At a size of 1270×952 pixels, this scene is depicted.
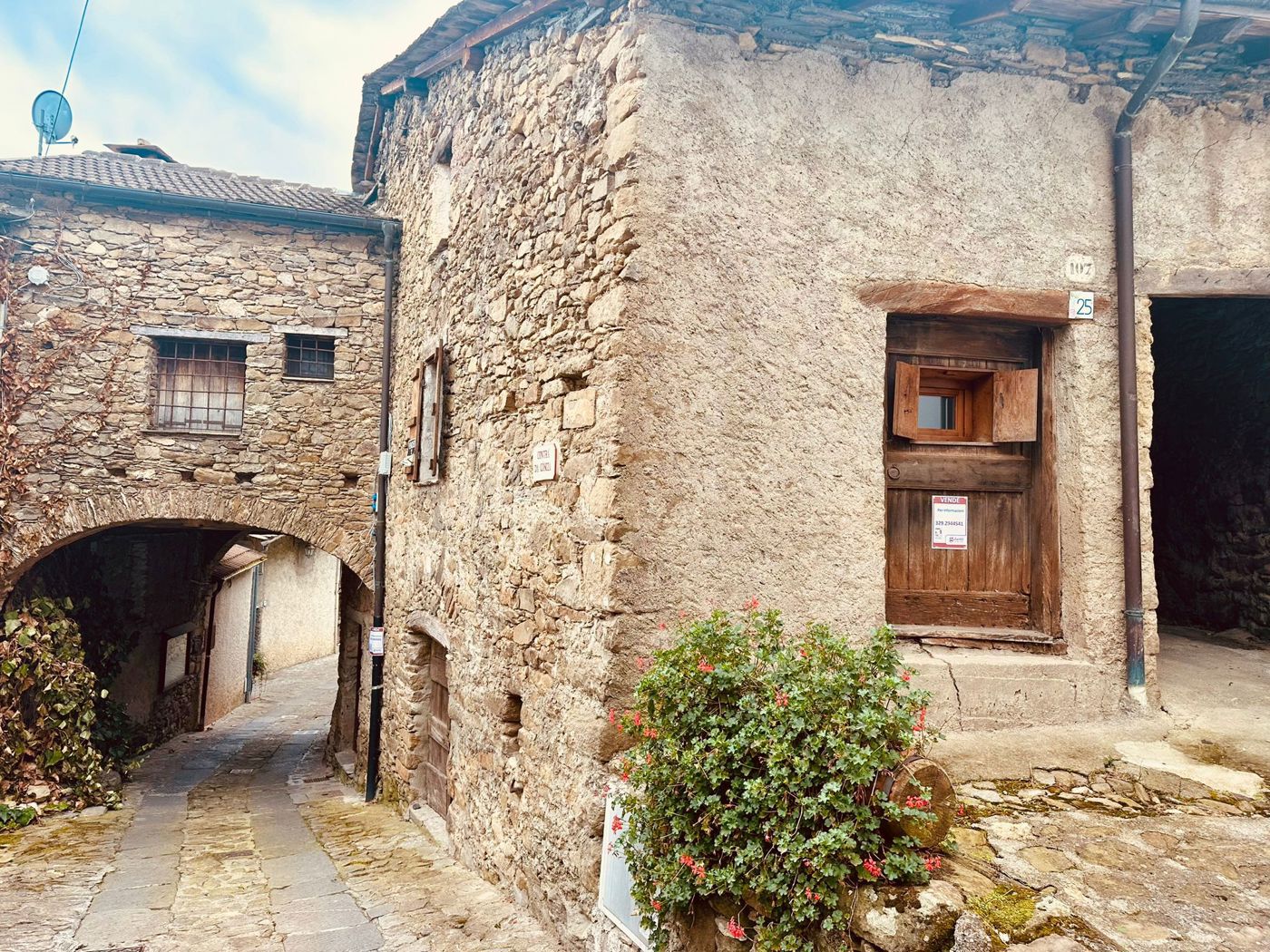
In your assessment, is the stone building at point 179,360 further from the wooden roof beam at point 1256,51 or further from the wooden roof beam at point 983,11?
the wooden roof beam at point 1256,51

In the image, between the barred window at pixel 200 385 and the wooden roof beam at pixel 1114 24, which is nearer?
Result: the wooden roof beam at pixel 1114 24

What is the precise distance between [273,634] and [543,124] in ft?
59.1

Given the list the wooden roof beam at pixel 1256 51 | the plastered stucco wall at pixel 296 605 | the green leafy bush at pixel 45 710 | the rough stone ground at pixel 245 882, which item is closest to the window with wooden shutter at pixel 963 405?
the wooden roof beam at pixel 1256 51

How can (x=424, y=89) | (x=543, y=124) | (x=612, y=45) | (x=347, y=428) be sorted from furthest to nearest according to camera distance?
(x=347, y=428) < (x=424, y=89) < (x=543, y=124) < (x=612, y=45)

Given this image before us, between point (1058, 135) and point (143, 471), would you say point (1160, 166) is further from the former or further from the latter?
point (143, 471)

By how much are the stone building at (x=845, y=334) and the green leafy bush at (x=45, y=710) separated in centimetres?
503

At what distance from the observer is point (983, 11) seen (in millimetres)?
3939

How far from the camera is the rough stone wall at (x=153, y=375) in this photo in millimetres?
7695

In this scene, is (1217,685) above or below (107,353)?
below

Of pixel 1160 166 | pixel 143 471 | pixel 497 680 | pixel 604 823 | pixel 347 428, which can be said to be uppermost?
pixel 1160 166

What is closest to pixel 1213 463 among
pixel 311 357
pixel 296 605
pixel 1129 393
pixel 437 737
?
pixel 1129 393

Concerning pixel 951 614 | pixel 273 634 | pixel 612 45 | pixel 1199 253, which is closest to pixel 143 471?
pixel 612 45

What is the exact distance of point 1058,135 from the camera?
415cm

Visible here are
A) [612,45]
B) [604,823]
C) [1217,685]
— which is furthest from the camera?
[1217,685]
